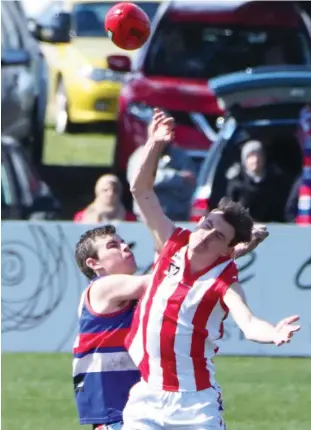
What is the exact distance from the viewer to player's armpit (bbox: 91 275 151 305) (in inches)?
252

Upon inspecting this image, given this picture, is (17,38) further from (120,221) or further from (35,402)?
(35,402)

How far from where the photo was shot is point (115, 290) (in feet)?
21.1

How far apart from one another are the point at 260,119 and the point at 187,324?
9047mm

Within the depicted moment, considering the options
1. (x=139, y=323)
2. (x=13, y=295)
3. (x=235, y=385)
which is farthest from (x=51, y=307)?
(x=139, y=323)

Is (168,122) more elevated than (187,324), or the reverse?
(168,122)

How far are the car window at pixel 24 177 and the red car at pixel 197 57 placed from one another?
1081 mm

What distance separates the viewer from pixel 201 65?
1581 cm

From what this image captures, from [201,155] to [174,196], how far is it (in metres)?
1.42

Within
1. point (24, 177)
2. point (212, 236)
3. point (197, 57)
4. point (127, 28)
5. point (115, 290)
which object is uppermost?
point (127, 28)

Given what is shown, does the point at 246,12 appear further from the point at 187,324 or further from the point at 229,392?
the point at 187,324

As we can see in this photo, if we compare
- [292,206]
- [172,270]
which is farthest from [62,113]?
[172,270]

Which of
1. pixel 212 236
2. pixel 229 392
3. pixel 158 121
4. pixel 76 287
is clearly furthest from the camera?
pixel 76 287

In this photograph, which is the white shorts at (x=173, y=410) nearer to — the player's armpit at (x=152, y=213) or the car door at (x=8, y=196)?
the player's armpit at (x=152, y=213)

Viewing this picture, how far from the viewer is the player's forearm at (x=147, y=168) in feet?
20.7
